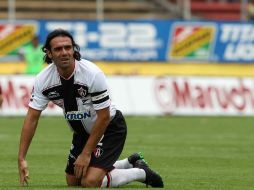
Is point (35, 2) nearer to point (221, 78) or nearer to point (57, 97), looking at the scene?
point (221, 78)

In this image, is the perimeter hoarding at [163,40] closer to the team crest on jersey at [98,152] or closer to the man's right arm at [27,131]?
the team crest on jersey at [98,152]

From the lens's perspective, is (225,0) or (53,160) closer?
(53,160)

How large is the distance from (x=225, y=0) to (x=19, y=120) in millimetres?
13655

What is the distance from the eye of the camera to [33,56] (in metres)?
27.4

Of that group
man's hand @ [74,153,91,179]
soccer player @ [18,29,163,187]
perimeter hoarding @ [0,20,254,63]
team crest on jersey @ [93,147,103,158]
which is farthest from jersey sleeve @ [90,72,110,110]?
perimeter hoarding @ [0,20,254,63]

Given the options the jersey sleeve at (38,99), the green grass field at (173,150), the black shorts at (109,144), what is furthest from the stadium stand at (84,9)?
the jersey sleeve at (38,99)

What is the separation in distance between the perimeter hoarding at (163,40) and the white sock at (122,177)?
67.9 feet

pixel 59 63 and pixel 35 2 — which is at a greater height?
pixel 59 63

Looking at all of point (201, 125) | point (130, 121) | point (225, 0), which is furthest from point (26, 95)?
point (225, 0)

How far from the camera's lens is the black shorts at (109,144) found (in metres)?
10.7

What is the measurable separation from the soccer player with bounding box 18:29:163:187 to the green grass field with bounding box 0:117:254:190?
0.27m

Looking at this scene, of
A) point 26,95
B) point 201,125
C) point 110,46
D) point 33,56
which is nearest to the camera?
point 201,125

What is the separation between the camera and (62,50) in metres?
9.90

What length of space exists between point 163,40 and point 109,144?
2174cm
